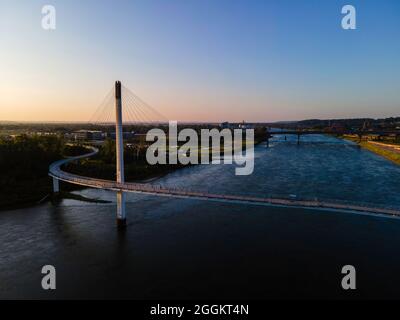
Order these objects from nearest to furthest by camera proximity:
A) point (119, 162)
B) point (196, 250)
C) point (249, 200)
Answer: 1. point (196, 250)
2. point (249, 200)
3. point (119, 162)

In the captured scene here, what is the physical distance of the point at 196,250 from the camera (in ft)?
31.3

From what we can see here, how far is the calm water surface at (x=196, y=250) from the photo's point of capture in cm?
757

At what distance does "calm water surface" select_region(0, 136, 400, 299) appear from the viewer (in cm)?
→ 757

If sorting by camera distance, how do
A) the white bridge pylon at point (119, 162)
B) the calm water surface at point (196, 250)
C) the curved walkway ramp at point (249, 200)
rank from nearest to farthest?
the calm water surface at point (196, 250) → the curved walkway ramp at point (249, 200) → the white bridge pylon at point (119, 162)

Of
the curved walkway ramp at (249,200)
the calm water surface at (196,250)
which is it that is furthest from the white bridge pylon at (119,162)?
the calm water surface at (196,250)

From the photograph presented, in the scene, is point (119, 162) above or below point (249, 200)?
above

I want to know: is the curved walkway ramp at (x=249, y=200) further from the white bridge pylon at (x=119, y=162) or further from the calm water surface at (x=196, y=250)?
the calm water surface at (x=196, y=250)

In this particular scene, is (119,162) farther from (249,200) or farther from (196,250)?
(249,200)

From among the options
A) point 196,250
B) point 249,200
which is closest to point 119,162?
point 196,250

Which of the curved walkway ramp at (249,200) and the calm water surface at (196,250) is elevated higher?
the curved walkway ramp at (249,200)

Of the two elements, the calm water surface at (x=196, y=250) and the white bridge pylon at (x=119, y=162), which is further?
the white bridge pylon at (x=119, y=162)

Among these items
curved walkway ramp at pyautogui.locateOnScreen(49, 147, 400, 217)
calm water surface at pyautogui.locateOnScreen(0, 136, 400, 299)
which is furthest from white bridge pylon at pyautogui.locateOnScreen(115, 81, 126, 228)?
calm water surface at pyautogui.locateOnScreen(0, 136, 400, 299)

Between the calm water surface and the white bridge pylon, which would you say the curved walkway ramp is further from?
the calm water surface

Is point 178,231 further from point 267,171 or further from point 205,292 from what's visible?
point 267,171
